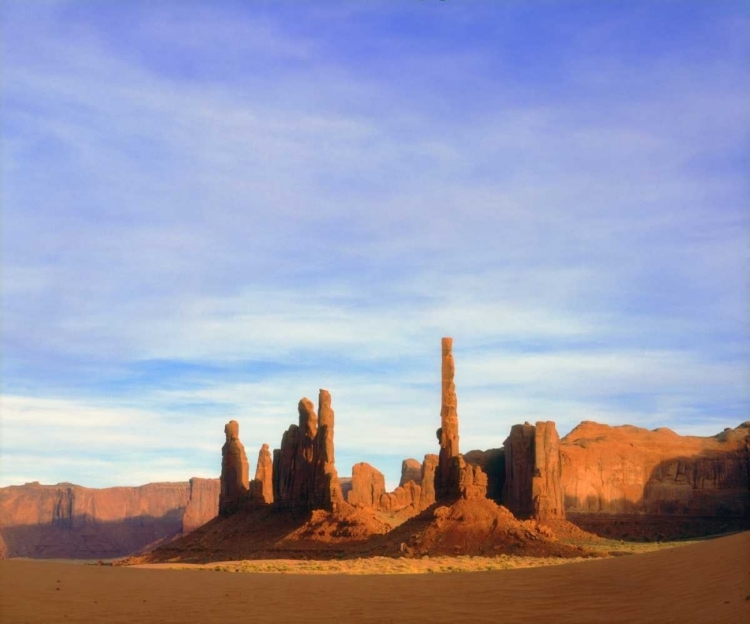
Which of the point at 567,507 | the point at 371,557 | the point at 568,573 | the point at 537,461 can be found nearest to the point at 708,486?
the point at 567,507

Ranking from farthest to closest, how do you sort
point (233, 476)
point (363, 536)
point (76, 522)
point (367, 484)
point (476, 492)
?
point (76, 522) → point (367, 484) → point (233, 476) → point (363, 536) → point (476, 492)

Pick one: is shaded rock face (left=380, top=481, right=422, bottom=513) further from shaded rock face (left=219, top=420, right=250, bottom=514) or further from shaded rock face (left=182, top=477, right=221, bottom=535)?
shaded rock face (left=182, top=477, right=221, bottom=535)

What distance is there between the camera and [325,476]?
7538 centimetres

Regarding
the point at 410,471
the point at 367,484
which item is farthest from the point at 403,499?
the point at 410,471

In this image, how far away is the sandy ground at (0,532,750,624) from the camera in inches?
594

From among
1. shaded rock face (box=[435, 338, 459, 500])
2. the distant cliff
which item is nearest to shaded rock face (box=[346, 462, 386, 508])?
shaded rock face (box=[435, 338, 459, 500])

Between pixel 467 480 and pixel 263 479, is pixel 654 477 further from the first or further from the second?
pixel 467 480

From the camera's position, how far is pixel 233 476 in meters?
91.2

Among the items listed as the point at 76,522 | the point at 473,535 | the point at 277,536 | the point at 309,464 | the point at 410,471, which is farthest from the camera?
the point at 76,522

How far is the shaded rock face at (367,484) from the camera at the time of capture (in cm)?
10462

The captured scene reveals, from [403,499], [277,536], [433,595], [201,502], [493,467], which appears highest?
[493,467]

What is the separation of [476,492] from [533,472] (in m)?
32.7

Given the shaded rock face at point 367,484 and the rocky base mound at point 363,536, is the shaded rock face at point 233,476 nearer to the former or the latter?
the rocky base mound at point 363,536

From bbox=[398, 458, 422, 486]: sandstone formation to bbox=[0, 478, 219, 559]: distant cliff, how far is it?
5927cm
